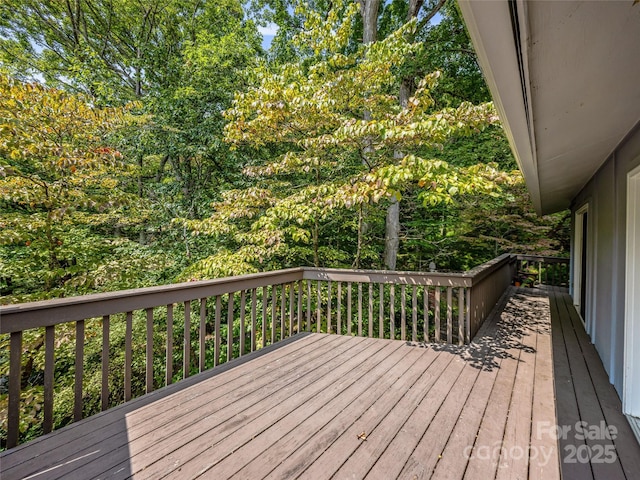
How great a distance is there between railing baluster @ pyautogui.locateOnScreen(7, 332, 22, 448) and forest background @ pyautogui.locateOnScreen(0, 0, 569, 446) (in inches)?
83.5

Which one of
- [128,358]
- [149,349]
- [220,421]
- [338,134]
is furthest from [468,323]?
[128,358]

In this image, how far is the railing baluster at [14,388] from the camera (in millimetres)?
1777

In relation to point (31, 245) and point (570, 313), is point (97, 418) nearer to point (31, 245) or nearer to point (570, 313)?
point (31, 245)

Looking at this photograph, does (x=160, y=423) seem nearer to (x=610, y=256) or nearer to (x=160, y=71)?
(x=610, y=256)

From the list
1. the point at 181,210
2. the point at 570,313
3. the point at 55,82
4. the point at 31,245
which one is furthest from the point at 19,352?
the point at 55,82

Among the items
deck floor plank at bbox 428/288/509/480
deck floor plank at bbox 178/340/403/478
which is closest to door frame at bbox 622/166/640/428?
deck floor plank at bbox 428/288/509/480

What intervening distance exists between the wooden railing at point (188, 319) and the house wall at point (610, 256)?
120 centimetres

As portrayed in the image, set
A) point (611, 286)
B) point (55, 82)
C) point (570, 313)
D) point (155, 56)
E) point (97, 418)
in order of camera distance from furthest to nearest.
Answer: point (55, 82), point (155, 56), point (570, 313), point (611, 286), point (97, 418)

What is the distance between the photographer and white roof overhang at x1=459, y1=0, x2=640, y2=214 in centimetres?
100

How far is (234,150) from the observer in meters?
6.15

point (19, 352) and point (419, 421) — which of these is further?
point (419, 421)

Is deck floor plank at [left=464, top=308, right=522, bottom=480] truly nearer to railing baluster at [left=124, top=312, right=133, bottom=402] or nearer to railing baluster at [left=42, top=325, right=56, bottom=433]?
railing baluster at [left=124, top=312, right=133, bottom=402]

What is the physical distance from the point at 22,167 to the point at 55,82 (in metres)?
4.81

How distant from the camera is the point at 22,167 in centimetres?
614
